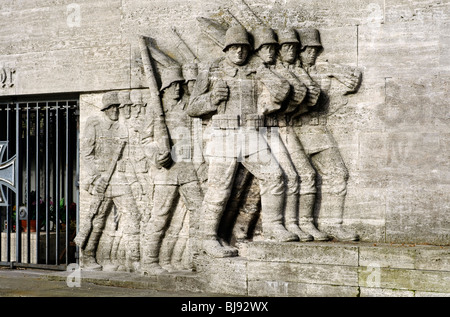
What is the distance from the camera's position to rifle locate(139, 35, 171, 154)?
9641 millimetres

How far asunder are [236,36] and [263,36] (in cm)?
33

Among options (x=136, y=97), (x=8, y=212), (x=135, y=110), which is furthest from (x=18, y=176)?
(x=136, y=97)

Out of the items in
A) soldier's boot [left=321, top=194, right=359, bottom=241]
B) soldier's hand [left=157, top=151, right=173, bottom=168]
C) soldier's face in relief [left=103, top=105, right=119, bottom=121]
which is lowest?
soldier's boot [left=321, top=194, right=359, bottom=241]

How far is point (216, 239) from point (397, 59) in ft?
9.87

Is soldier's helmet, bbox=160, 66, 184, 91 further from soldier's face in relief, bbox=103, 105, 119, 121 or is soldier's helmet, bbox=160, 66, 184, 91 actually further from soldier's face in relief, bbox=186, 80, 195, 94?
soldier's face in relief, bbox=103, 105, 119, 121

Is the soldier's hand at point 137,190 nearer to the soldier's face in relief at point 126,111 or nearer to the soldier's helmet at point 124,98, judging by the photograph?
the soldier's face in relief at point 126,111

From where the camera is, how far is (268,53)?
9.14 meters

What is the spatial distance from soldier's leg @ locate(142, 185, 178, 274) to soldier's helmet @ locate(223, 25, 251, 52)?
76.6 inches

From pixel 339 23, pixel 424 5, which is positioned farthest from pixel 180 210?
pixel 424 5

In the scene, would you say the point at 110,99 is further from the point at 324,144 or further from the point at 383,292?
the point at 383,292

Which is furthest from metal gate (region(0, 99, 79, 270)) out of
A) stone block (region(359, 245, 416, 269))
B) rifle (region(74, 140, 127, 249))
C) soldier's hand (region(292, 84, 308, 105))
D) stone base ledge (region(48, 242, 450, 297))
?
stone block (region(359, 245, 416, 269))

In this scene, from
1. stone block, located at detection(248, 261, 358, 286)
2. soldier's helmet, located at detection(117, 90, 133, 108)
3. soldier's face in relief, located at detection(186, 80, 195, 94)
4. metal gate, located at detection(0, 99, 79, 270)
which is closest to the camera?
stone block, located at detection(248, 261, 358, 286)

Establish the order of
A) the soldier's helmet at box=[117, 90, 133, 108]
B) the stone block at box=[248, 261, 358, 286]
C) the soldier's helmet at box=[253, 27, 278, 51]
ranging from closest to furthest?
1. the stone block at box=[248, 261, 358, 286]
2. the soldier's helmet at box=[253, 27, 278, 51]
3. the soldier's helmet at box=[117, 90, 133, 108]

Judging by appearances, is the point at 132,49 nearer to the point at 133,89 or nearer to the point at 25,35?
the point at 133,89
